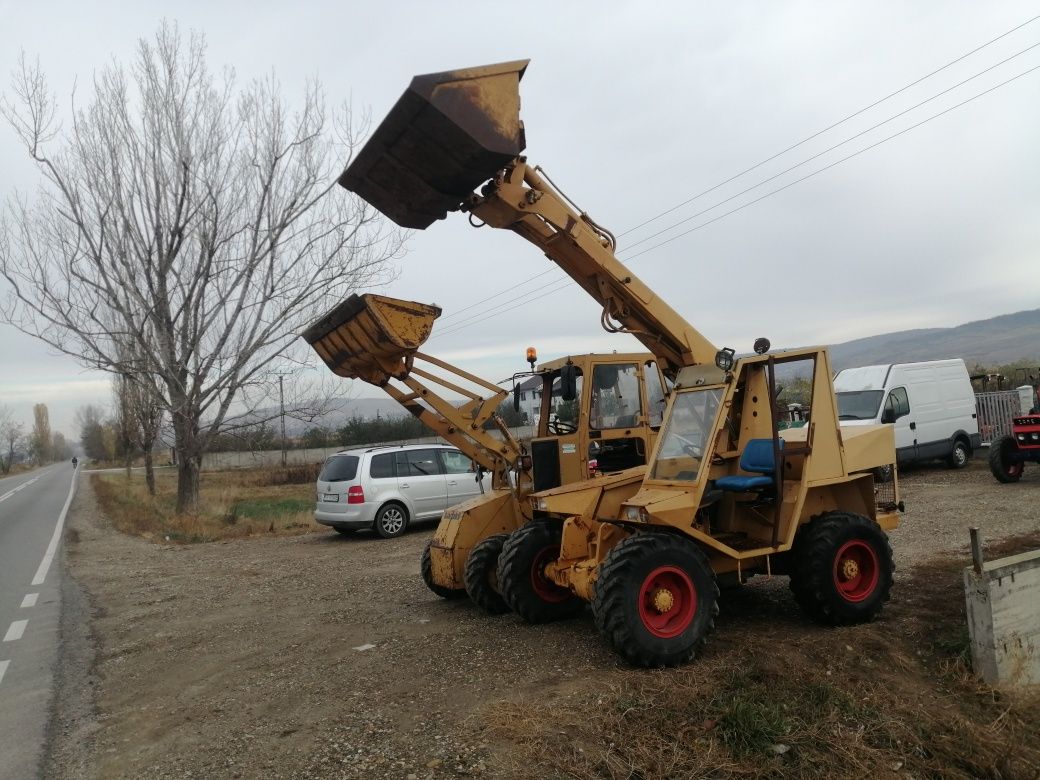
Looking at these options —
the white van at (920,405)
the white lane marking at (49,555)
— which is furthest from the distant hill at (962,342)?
the white lane marking at (49,555)

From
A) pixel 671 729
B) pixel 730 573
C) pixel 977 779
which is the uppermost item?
pixel 730 573

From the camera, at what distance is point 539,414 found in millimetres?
7906

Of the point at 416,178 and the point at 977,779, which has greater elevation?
the point at 416,178

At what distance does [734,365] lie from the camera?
19.2 ft

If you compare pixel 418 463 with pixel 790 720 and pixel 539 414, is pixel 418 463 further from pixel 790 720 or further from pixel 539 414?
pixel 790 720

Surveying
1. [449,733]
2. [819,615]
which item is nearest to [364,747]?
[449,733]

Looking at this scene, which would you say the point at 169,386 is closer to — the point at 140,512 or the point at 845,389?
Result: the point at 140,512

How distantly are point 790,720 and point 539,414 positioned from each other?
4175 mm

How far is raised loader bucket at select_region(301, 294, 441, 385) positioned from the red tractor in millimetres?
11522

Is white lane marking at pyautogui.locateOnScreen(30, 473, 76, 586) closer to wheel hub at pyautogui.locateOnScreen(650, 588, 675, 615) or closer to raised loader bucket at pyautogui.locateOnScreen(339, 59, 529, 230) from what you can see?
raised loader bucket at pyautogui.locateOnScreen(339, 59, 529, 230)

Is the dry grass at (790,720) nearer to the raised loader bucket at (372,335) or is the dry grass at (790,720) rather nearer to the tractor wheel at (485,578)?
the tractor wheel at (485,578)

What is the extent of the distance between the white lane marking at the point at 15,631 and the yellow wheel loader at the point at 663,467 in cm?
518

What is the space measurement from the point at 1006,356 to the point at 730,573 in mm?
95251

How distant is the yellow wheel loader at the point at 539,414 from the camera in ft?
23.1
